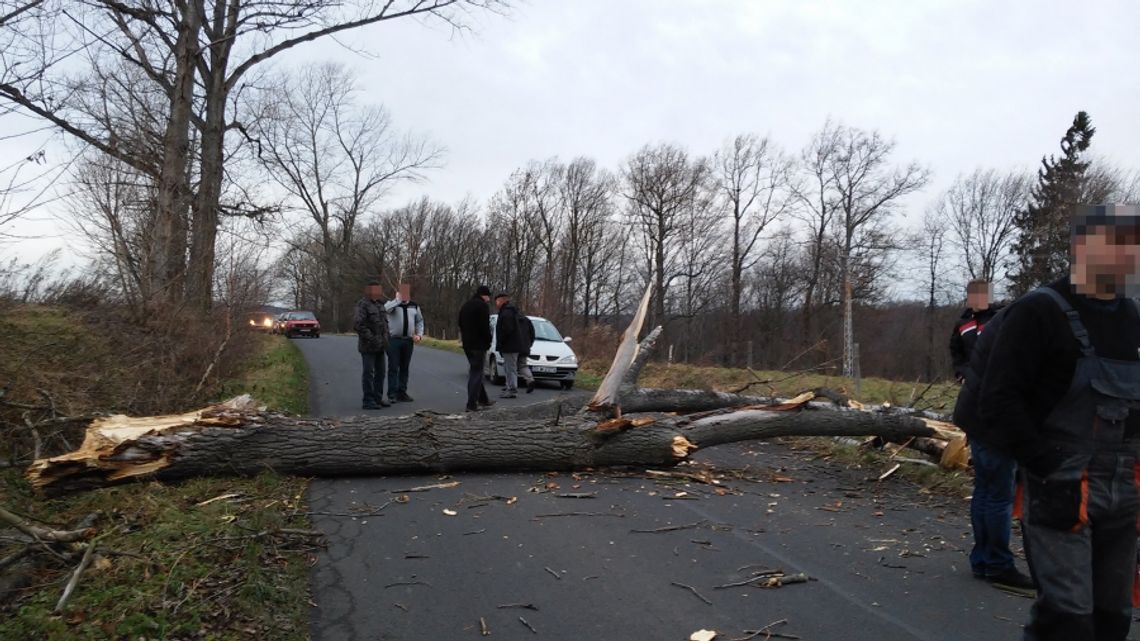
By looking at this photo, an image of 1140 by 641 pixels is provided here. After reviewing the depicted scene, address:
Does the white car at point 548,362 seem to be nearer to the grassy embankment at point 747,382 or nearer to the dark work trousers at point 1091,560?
the grassy embankment at point 747,382

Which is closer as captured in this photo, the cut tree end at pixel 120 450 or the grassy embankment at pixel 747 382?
the cut tree end at pixel 120 450

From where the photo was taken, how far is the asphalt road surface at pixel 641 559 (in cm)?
360

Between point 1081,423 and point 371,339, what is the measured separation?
935 centimetres

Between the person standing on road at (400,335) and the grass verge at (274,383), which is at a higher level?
the person standing on road at (400,335)

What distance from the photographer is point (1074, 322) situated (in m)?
2.48

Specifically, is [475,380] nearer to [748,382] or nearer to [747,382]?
[748,382]

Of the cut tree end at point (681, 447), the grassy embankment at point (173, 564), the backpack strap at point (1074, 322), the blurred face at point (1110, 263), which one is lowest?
the grassy embankment at point (173, 564)

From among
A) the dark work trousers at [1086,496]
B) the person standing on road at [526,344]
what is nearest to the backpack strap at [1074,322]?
the dark work trousers at [1086,496]

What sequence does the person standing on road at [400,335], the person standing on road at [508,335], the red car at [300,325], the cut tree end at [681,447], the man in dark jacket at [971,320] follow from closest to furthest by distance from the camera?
the man in dark jacket at [971,320] → the cut tree end at [681,447] → the person standing on road at [400,335] → the person standing on road at [508,335] → the red car at [300,325]

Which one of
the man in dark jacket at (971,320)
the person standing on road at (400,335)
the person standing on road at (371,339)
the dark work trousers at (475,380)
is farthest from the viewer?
the person standing on road at (400,335)

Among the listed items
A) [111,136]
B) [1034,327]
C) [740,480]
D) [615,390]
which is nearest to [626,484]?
[740,480]

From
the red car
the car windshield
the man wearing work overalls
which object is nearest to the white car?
the car windshield

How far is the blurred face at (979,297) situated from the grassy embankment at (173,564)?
4887 mm

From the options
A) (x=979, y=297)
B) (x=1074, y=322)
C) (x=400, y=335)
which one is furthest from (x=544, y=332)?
(x=1074, y=322)
